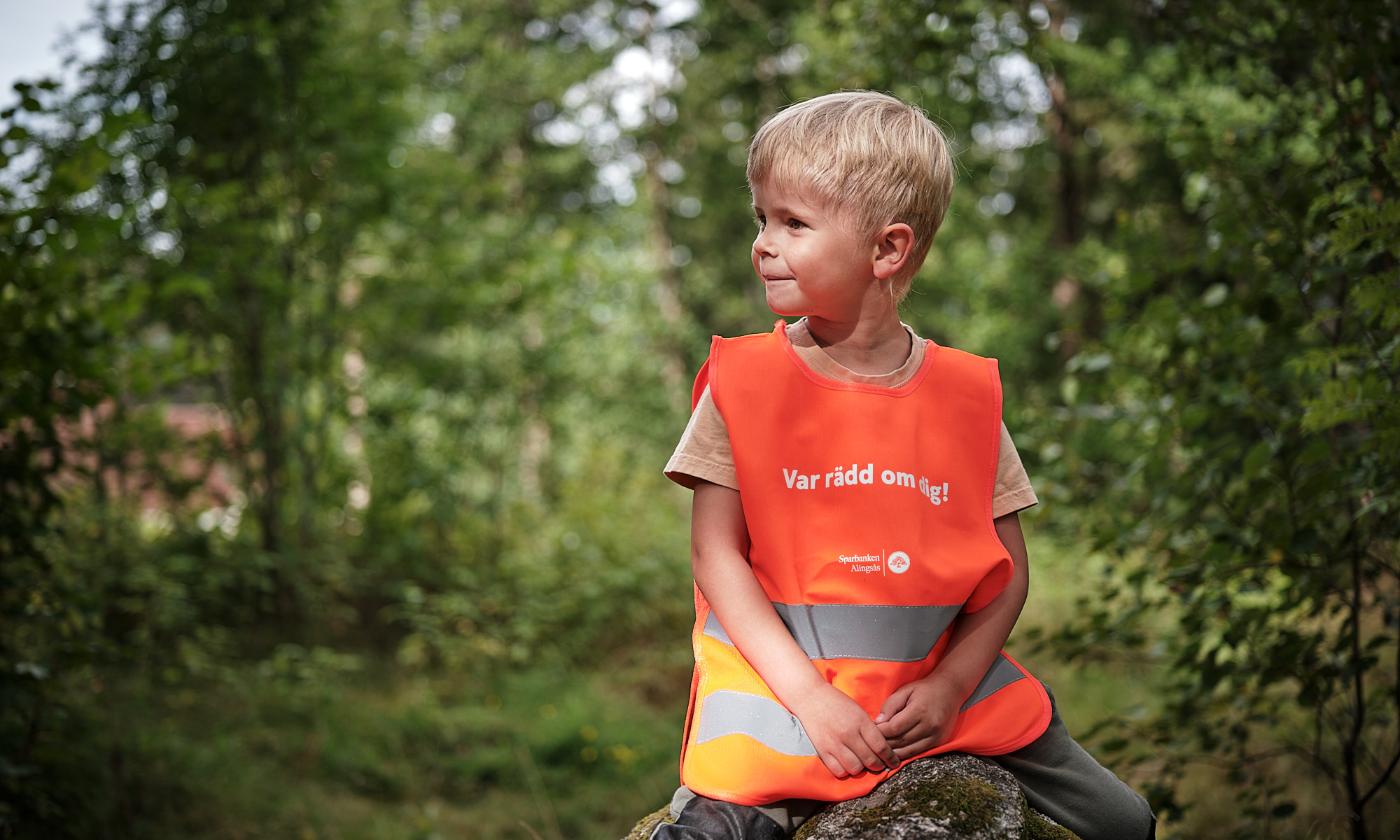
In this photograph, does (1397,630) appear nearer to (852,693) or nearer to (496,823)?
(852,693)

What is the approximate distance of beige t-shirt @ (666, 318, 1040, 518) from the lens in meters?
1.35

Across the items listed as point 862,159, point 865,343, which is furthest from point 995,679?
point 862,159

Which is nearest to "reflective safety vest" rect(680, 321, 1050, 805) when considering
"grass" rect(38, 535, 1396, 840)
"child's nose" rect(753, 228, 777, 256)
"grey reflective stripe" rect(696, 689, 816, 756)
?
"grey reflective stripe" rect(696, 689, 816, 756)

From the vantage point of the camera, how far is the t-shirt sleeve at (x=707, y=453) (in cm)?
134

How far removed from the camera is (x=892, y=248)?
133cm

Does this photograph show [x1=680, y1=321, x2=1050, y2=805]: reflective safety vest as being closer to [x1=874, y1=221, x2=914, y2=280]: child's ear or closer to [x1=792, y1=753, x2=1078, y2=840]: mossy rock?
[x1=792, y1=753, x2=1078, y2=840]: mossy rock

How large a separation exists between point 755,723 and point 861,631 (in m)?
0.19

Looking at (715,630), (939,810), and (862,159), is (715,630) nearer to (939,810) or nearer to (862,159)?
(939,810)

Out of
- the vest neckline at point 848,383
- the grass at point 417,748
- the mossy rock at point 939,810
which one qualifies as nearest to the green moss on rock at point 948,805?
the mossy rock at point 939,810

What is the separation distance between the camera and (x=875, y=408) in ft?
4.40

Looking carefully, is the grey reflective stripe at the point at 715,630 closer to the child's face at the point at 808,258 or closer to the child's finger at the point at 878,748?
the child's finger at the point at 878,748

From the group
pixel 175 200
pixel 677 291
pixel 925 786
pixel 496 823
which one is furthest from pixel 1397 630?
pixel 677 291

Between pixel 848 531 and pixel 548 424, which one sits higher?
pixel 848 531

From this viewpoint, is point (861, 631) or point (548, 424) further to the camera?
point (548, 424)
